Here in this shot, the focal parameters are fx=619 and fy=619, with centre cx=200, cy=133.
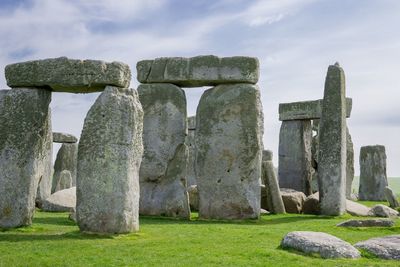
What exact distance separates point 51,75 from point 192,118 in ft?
55.5

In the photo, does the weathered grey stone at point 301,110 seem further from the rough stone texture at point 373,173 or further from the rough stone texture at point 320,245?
the rough stone texture at point 320,245

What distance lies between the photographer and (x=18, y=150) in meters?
11.8

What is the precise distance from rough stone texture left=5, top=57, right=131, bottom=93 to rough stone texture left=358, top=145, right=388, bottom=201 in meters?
18.8

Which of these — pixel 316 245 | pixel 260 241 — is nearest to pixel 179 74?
pixel 260 241

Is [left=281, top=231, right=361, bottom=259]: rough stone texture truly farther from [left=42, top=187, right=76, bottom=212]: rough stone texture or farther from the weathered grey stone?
the weathered grey stone

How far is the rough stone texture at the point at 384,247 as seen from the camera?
924 centimetres

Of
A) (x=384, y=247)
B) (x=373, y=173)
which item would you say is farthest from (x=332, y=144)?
(x=373, y=173)

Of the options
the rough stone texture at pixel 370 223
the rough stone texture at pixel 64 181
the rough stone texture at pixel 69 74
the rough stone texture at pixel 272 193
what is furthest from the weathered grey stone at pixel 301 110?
the rough stone texture at pixel 69 74

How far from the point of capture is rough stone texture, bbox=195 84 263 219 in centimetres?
1575

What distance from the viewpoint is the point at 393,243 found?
31.6ft

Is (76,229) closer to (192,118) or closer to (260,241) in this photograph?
(260,241)

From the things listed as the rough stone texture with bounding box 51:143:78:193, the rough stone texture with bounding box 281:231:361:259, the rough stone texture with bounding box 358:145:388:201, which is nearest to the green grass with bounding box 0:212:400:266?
the rough stone texture with bounding box 281:231:361:259

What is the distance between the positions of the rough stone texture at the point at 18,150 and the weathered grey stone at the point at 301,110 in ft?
45.0

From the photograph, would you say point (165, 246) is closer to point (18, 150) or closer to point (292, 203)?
point (18, 150)
